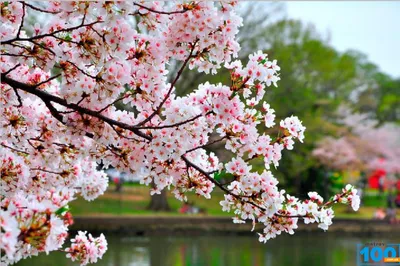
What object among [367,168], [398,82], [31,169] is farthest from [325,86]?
[31,169]

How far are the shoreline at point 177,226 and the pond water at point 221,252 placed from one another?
0.65 m

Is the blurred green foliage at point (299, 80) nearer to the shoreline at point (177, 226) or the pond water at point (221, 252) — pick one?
the shoreline at point (177, 226)

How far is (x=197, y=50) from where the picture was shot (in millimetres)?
3590

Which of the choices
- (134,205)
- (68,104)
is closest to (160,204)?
(134,205)

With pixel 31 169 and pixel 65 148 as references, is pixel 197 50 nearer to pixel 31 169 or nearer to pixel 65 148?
pixel 65 148

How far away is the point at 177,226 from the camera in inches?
776

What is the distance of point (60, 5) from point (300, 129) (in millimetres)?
1582

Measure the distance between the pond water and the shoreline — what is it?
650 millimetres

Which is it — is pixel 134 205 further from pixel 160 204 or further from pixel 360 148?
pixel 360 148

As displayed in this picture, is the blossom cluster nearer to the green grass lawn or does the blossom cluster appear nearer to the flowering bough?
the flowering bough

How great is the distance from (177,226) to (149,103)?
16.3 m

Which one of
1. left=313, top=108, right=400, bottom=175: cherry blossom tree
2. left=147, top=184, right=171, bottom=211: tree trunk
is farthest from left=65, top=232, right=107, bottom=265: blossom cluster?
left=313, top=108, right=400, bottom=175: cherry blossom tree

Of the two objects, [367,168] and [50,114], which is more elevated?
[367,168]

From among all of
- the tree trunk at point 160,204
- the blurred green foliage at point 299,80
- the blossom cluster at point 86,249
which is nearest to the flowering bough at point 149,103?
the blossom cluster at point 86,249
